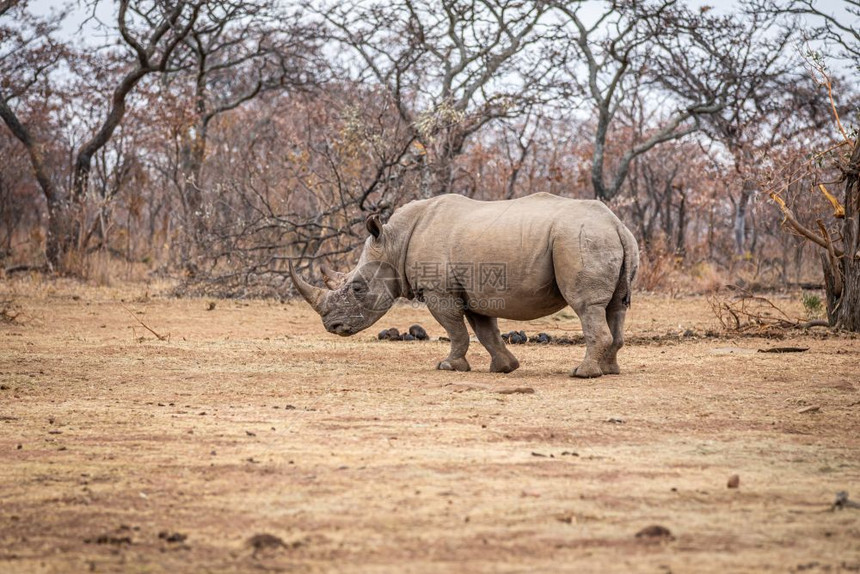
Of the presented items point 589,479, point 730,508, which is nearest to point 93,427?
point 589,479

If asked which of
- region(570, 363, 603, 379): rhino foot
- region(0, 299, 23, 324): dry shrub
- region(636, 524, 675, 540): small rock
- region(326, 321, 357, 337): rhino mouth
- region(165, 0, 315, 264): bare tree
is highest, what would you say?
region(165, 0, 315, 264): bare tree

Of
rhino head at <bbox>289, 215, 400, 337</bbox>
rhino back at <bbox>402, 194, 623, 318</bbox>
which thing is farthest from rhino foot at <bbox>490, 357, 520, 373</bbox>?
rhino head at <bbox>289, 215, 400, 337</bbox>

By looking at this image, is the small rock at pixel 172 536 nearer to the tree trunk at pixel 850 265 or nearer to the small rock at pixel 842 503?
the small rock at pixel 842 503

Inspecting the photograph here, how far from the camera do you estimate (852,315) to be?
1091cm

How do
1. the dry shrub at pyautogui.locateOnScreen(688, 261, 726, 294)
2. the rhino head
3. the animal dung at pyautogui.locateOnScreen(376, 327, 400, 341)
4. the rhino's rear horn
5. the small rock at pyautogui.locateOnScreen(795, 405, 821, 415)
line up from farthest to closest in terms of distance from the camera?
1. the dry shrub at pyautogui.locateOnScreen(688, 261, 726, 294)
2. the animal dung at pyautogui.locateOnScreen(376, 327, 400, 341)
3. the rhino's rear horn
4. the rhino head
5. the small rock at pyautogui.locateOnScreen(795, 405, 821, 415)

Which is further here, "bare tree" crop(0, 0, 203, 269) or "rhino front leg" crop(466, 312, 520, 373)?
"bare tree" crop(0, 0, 203, 269)

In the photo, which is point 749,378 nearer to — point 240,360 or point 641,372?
point 641,372

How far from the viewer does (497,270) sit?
8055mm

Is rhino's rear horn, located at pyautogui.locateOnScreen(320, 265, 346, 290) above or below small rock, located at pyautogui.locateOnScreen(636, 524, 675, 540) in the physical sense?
above

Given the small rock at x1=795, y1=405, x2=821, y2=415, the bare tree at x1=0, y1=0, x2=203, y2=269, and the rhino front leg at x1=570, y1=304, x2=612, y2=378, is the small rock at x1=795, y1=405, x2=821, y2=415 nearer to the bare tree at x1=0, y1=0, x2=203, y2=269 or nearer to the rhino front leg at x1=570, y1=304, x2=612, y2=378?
the rhino front leg at x1=570, y1=304, x2=612, y2=378

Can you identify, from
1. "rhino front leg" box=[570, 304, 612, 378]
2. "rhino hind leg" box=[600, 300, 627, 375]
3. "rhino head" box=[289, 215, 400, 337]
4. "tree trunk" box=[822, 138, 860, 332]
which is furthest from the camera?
"tree trunk" box=[822, 138, 860, 332]

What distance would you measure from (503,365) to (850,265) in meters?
4.63

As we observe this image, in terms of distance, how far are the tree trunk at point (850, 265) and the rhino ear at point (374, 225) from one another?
17.3 ft

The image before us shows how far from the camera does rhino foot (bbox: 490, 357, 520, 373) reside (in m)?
8.41
